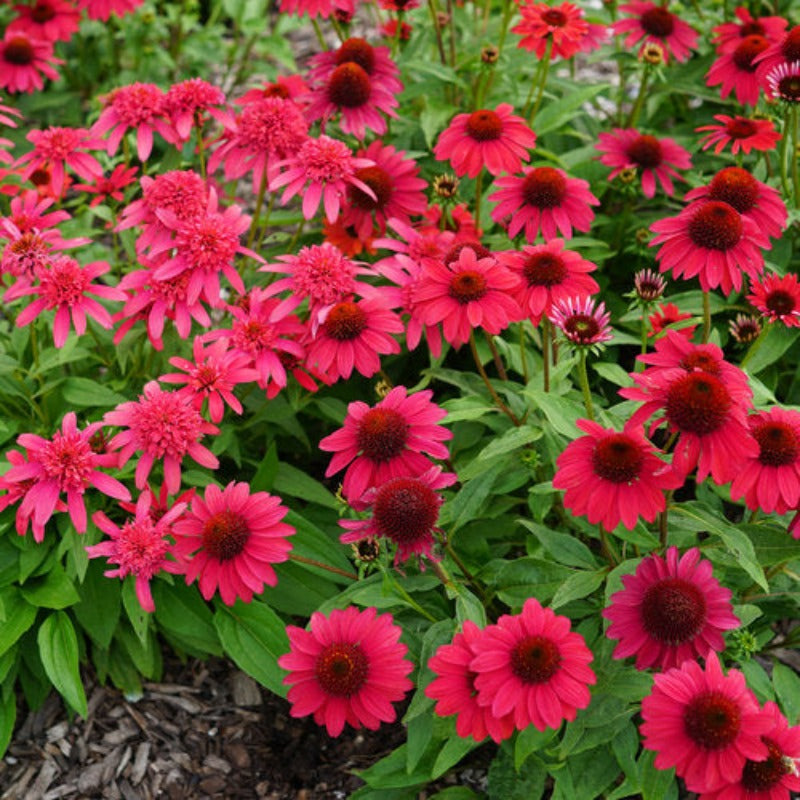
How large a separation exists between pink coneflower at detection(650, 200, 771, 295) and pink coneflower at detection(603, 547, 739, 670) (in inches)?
24.9

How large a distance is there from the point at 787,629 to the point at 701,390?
4.79 ft

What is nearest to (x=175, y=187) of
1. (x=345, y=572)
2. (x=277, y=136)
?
(x=277, y=136)

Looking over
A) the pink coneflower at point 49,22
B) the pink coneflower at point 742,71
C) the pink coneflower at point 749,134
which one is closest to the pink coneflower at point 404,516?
the pink coneflower at point 749,134

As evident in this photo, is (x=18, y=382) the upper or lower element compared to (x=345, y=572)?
upper

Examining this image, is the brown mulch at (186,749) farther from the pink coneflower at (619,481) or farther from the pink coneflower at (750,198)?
the pink coneflower at (750,198)

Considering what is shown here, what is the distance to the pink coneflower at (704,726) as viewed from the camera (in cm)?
182

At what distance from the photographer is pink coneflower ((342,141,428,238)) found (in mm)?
3094

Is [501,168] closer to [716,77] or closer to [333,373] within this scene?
[333,373]

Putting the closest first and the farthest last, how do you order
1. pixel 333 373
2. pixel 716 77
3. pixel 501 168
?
pixel 333 373, pixel 501 168, pixel 716 77

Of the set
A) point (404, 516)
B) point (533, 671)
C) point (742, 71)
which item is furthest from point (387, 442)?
point (742, 71)

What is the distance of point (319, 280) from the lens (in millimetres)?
2676

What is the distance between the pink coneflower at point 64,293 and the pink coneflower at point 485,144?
99cm

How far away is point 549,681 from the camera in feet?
6.42

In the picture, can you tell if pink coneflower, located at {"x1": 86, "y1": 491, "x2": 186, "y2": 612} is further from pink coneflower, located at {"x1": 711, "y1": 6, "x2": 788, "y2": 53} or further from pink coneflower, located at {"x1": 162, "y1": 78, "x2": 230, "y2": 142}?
pink coneflower, located at {"x1": 711, "y1": 6, "x2": 788, "y2": 53}
